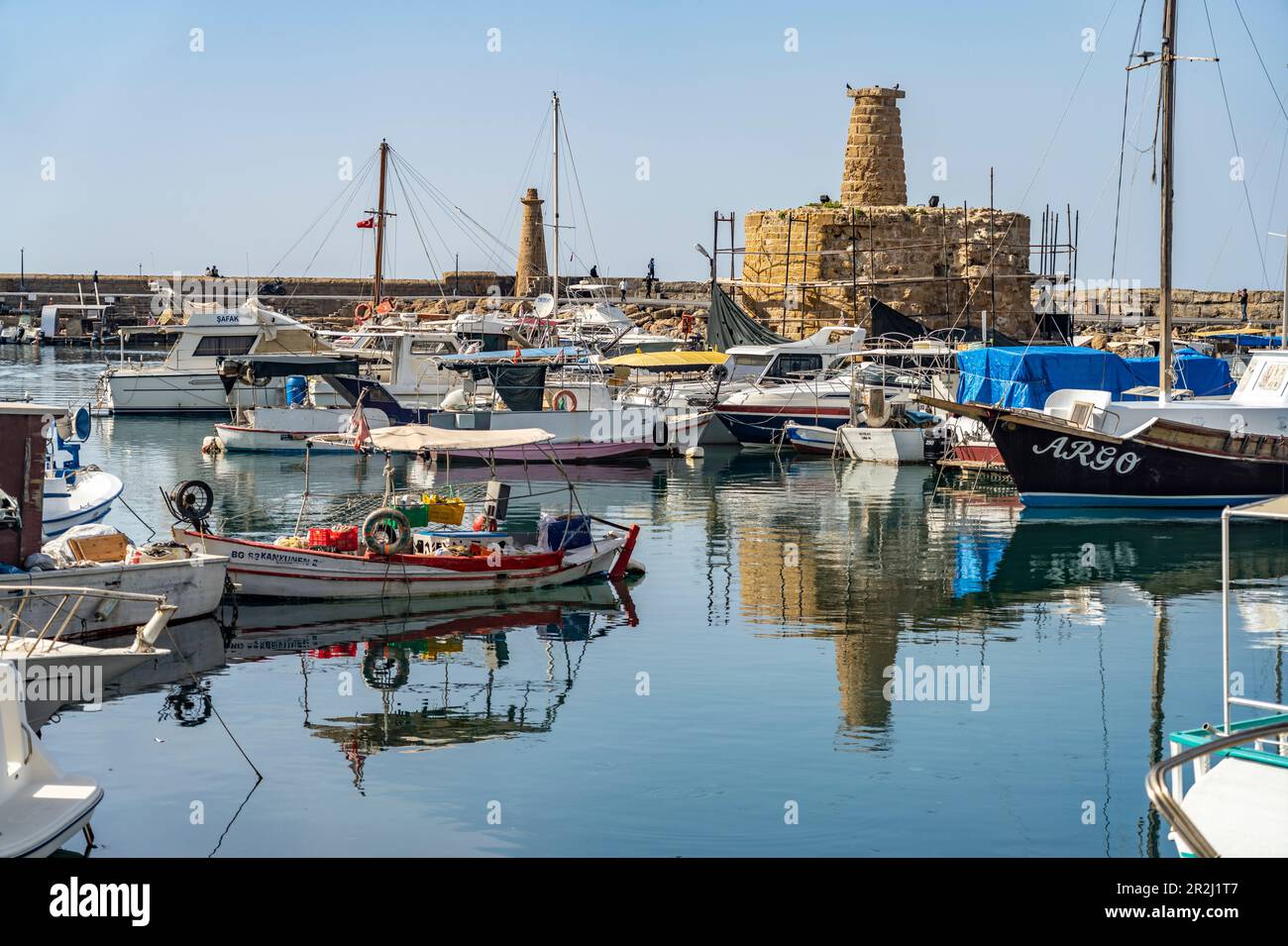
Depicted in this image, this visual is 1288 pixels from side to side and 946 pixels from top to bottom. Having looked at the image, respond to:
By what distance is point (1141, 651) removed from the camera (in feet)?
61.6

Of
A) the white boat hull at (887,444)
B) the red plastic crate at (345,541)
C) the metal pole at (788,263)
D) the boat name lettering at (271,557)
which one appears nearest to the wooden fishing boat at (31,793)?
the boat name lettering at (271,557)

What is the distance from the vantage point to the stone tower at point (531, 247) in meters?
83.1

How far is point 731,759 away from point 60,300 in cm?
10008

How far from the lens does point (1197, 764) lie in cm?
1029

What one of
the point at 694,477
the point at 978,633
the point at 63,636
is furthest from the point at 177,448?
the point at 978,633

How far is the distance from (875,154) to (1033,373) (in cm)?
2561

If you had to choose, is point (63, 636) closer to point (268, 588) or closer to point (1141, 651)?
point (268, 588)

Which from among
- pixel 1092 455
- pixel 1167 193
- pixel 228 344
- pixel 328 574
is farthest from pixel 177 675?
pixel 228 344

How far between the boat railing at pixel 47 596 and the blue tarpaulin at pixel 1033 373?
21.5 metres

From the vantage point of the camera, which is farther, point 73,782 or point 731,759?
point 731,759

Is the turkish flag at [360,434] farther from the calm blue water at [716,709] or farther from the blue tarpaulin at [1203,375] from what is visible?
the blue tarpaulin at [1203,375]

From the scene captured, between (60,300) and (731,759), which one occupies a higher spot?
(60,300)

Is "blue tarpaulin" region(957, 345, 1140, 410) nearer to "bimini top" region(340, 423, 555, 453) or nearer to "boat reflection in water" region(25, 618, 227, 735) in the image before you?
"bimini top" region(340, 423, 555, 453)
